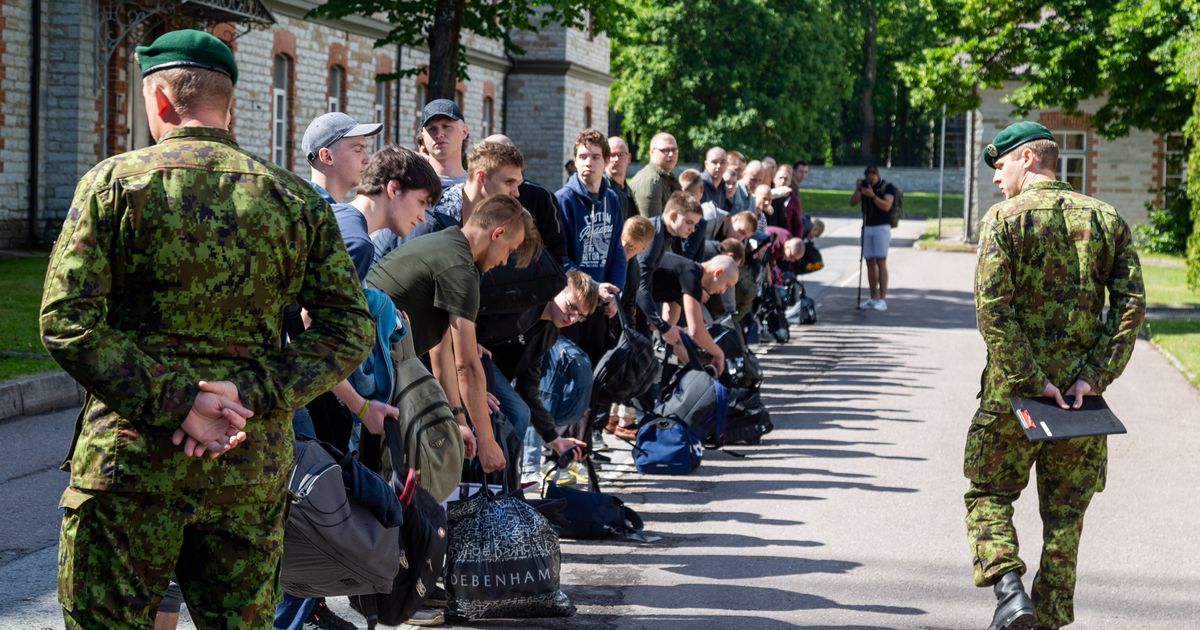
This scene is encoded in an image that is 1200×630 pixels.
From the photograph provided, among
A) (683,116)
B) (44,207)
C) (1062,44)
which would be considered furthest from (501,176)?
(683,116)

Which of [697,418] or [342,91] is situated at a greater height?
[342,91]

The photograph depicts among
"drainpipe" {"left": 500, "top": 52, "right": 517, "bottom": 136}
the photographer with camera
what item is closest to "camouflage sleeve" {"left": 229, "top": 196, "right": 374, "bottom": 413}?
the photographer with camera

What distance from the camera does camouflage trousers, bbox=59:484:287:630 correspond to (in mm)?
3402

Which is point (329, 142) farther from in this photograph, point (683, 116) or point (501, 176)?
point (683, 116)

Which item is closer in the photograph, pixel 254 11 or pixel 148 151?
pixel 148 151

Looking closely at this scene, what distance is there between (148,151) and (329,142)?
7.91 ft

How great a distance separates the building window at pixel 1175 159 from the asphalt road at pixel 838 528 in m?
21.8

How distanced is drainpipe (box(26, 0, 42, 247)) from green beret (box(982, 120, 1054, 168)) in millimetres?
18467

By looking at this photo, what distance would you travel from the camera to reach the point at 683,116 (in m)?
59.3

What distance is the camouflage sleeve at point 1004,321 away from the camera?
5.65 metres

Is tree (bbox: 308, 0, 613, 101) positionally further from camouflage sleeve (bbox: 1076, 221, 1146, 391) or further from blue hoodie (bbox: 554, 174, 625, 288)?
camouflage sleeve (bbox: 1076, 221, 1146, 391)

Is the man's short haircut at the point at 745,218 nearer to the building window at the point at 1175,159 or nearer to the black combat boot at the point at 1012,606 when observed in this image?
the black combat boot at the point at 1012,606

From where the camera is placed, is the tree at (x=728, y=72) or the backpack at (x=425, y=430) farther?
the tree at (x=728, y=72)

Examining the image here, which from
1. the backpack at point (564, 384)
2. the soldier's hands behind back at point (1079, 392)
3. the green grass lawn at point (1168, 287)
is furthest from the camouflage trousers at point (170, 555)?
the green grass lawn at point (1168, 287)
